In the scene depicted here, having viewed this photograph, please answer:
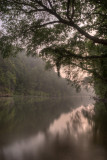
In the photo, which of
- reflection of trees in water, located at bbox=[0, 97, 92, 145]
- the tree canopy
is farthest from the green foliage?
the tree canopy

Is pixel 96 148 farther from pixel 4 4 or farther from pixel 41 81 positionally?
pixel 41 81

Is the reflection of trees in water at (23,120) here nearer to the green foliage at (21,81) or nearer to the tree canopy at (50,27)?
the tree canopy at (50,27)

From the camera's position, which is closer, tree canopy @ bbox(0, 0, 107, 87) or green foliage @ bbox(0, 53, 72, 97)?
tree canopy @ bbox(0, 0, 107, 87)

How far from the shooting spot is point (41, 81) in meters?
101

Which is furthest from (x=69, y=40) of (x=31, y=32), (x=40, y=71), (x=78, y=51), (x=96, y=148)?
(x=40, y=71)

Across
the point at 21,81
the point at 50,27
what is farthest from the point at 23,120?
the point at 21,81

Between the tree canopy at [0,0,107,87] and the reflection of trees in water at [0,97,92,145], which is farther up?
the tree canopy at [0,0,107,87]

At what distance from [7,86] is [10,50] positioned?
56529mm

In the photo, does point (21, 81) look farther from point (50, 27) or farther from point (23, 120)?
point (50, 27)

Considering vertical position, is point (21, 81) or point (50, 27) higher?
point (50, 27)

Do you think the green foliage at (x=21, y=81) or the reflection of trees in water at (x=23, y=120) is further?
the green foliage at (x=21, y=81)

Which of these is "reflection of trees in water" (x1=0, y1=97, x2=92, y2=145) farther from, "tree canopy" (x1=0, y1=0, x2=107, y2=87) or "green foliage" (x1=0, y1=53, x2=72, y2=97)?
"green foliage" (x1=0, y1=53, x2=72, y2=97)

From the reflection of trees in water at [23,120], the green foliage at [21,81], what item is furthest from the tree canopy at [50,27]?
the green foliage at [21,81]

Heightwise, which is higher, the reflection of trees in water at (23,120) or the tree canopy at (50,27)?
the tree canopy at (50,27)
